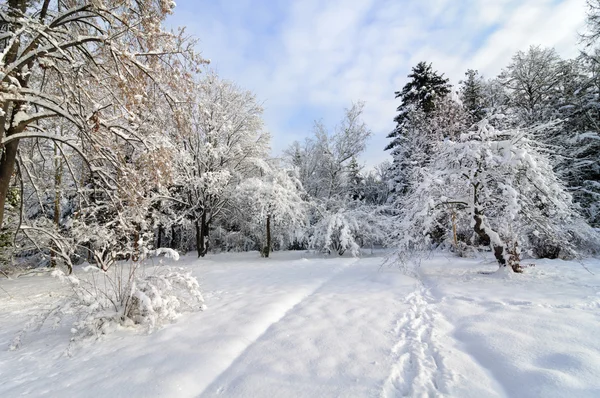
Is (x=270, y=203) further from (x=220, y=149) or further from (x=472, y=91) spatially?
(x=472, y=91)

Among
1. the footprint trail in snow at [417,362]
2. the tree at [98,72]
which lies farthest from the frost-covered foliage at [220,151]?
the footprint trail in snow at [417,362]

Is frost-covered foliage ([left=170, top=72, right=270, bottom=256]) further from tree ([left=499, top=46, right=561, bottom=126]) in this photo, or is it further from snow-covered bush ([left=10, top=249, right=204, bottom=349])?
tree ([left=499, top=46, right=561, bottom=126])

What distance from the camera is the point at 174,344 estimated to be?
331 cm

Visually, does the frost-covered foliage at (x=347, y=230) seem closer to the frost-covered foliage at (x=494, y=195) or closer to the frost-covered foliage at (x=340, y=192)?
the frost-covered foliage at (x=340, y=192)

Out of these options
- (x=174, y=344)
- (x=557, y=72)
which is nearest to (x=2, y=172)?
(x=174, y=344)

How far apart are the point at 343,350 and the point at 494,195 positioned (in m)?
5.56

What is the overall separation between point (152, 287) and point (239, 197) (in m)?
10.6

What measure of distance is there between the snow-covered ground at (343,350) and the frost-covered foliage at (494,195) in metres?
1.35

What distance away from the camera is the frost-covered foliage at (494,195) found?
19.5ft

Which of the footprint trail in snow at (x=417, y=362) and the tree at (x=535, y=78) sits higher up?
the tree at (x=535, y=78)

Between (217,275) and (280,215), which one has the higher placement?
(280,215)

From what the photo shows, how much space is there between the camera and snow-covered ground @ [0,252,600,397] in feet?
7.86

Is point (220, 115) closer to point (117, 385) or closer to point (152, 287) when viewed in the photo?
point (152, 287)

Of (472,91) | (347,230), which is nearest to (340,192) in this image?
(347,230)
